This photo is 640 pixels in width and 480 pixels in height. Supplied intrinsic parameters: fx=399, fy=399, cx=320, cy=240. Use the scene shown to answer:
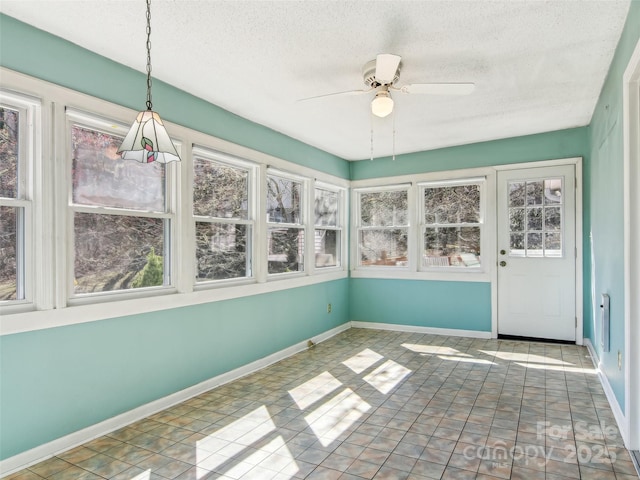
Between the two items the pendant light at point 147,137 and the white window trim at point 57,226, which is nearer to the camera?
the pendant light at point 147,137

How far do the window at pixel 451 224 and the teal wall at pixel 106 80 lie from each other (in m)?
2.45

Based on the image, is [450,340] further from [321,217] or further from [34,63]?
[34,63]

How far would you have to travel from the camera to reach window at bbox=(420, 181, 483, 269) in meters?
5.18

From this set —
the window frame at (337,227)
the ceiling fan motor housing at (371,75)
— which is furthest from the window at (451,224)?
the ceiling fan motor housing at (371,75)

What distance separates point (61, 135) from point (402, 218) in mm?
4212

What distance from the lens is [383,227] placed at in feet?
18.8

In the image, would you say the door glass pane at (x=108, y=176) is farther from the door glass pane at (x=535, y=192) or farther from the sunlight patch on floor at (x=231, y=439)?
the door glass pane at (x=535, y=192)

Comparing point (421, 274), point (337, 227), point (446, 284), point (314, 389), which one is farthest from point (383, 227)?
point (314, 389)

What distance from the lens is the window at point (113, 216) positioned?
2.60 metres

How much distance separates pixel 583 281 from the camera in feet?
15.0

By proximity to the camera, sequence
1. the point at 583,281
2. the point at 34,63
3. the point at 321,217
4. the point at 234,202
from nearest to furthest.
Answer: the point at 34,63
the point at 234,202
the point at 583,281
the point at 321,217

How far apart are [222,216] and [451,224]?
3.08 m

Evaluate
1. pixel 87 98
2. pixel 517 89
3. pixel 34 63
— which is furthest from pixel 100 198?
pixel 517 89

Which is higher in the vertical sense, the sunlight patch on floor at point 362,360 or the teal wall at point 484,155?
the teal wall at point 484,155
